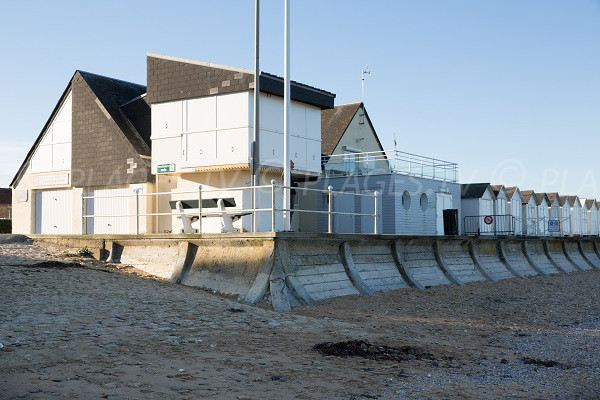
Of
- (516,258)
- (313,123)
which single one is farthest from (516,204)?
(313,123)

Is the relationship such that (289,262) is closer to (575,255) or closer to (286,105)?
(286,105)

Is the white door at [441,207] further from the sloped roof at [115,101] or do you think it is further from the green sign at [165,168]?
the sloped roof at [115,101]

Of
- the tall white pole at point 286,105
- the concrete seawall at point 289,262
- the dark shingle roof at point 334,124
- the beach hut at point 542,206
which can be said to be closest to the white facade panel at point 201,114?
the tall white pole at point 286,105

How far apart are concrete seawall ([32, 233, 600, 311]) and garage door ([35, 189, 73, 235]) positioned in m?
8.92

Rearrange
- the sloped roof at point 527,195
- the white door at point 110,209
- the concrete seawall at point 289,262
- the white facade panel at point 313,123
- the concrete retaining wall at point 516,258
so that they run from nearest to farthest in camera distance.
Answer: the concrete seawall at point 289,262, the concrete retaining wall at point 516,258, the white facade panel at point 313,123, the white door at point 110,209, the sloped roof at point 527,195

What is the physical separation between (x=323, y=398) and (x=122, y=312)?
491 cm

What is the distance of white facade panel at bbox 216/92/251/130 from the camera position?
21.4 meters

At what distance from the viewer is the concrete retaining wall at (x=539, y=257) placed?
25.3 m

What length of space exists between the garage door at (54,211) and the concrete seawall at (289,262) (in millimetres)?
8921

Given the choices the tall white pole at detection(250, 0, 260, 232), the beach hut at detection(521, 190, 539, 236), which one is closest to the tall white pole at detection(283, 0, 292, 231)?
the tall white pole at detection(250, 0, 260, 232)

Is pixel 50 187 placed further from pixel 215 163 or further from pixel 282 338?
pixel 282 338

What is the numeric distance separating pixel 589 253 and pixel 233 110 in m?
21.3

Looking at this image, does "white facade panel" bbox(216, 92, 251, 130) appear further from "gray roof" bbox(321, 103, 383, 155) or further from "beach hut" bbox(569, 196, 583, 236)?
"beach hut" bbox(569, 196, 583, 236)

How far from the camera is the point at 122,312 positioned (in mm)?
10180
